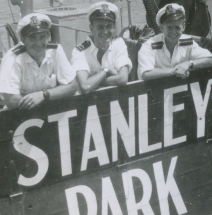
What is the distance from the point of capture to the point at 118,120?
3.12 m

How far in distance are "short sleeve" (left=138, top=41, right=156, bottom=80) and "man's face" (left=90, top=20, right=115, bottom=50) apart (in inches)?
13.0

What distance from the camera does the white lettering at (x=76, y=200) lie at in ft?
10.0

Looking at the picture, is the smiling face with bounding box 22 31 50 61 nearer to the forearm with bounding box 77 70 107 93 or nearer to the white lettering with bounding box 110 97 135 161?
the forearm with bounding box 77 70 107 93

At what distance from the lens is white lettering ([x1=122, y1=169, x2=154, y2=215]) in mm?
3289

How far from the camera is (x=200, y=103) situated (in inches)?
137

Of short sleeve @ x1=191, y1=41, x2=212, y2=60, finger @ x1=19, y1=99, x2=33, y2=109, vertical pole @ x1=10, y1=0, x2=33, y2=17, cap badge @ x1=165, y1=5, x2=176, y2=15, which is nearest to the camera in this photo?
finger @ x1=19, y1=99, x2=33, y2=109

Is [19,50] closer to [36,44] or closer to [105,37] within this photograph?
[36,44]

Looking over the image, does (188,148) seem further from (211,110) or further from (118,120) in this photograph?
(118,120)

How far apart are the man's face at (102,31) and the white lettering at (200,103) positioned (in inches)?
32.9

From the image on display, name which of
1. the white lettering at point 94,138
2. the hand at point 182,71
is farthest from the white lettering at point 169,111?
the white lettering at point 94,138

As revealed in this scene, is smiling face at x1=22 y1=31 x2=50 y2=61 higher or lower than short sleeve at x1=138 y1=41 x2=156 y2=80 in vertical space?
higher

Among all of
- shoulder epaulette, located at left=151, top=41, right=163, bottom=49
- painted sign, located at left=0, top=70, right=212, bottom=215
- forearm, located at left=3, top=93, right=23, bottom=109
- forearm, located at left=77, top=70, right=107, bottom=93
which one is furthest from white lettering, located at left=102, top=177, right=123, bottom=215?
shoulder epaulette, located at left=151, top=41, right=163, bottom=49

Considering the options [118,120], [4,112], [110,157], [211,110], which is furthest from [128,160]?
[4,112]

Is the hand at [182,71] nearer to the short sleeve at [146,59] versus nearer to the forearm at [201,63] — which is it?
the forearm at [201,63]
